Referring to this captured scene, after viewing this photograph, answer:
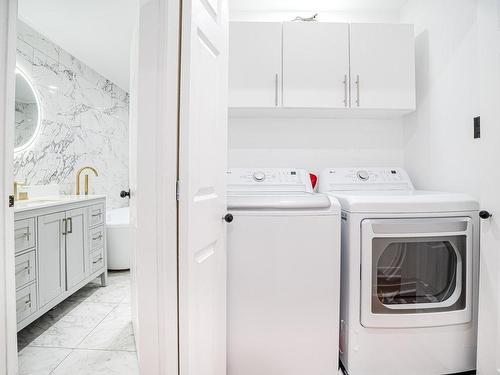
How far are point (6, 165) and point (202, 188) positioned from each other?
2.98 feet

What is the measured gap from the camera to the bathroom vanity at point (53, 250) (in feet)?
5.44

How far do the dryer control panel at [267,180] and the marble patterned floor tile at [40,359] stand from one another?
4.71 ft

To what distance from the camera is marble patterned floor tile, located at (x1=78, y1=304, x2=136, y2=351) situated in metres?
1.74

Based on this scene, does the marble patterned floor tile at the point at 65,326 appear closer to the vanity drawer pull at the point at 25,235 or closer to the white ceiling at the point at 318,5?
the vanity drawer pull at the point at 25,235

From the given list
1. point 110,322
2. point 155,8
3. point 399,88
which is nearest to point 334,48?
point 399,88

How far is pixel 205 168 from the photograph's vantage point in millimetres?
1077

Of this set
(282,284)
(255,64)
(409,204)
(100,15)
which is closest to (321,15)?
(255,64)

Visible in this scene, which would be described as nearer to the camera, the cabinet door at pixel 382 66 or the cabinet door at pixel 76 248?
the cabinet door at pixel 382 66

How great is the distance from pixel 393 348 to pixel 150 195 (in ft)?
4.73

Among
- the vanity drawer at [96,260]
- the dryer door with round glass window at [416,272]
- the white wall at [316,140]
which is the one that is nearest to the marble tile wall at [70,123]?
the vanity drawer at [96,260]

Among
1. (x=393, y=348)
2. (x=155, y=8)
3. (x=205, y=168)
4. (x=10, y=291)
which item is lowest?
(x=393, y=348)

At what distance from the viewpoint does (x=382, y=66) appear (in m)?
1.93

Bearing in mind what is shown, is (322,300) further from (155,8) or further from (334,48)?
(334,48)

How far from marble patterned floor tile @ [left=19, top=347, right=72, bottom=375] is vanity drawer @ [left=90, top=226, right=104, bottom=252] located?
86cm
